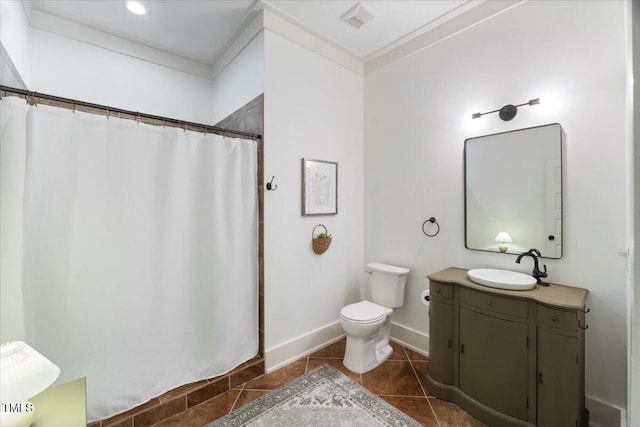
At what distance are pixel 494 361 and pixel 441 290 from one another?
488 millimetres

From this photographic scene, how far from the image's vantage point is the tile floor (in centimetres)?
173

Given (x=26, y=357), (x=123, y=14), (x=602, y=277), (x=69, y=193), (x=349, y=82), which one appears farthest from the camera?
(x=349, y=82)

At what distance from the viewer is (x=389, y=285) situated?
8.35ft

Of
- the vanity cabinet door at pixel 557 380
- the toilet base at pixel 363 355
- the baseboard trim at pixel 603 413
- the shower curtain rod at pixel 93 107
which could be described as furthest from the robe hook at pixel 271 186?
the baseboard trim at pixel 603 413

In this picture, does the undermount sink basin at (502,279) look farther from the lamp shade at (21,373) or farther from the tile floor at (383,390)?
the lamp shade at (21,373)

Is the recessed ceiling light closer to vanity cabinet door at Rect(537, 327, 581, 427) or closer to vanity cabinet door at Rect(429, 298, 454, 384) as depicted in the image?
vanity cabinet door at Rect(429, 298, 454, 384)

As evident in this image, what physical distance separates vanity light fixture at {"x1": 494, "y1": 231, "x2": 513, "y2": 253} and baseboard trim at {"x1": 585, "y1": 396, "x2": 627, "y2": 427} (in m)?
0.97

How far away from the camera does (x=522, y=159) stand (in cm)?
195

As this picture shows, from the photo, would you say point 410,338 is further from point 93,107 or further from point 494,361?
point 93,107

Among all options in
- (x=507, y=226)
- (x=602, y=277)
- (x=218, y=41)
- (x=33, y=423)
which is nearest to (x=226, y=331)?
(x=33, y=423)

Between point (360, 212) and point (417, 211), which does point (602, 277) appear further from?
point (360, 212)

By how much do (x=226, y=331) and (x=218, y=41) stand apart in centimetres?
266

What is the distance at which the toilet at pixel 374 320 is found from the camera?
7.20 ft

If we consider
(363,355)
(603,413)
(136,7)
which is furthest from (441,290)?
(136,7)
